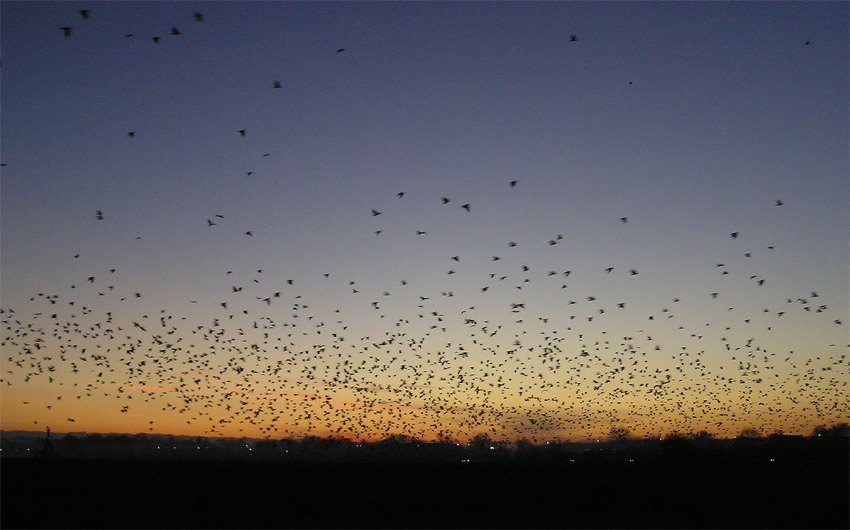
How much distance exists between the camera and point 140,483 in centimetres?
4028

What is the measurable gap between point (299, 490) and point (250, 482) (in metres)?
7.92

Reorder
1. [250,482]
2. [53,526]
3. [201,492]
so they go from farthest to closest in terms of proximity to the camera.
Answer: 1. [250,482]
2. [201,492]
3. [53,526]

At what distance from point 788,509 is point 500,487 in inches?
631

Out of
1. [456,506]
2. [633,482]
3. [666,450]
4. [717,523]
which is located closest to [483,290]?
[456,506]

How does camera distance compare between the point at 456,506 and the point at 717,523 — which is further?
the point at 456,506

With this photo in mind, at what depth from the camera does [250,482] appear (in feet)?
138

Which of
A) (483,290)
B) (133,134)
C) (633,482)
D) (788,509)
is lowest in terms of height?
(633,482)

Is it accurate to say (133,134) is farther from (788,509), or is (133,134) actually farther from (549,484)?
(549,484)

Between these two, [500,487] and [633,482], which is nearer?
[500,487]

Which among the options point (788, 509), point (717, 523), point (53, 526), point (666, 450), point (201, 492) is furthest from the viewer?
point (666, 450)

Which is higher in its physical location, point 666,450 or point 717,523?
point 717,523

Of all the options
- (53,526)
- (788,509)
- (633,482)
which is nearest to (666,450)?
(633,482)

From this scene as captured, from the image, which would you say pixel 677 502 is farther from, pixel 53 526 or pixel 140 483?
pixel 140 483

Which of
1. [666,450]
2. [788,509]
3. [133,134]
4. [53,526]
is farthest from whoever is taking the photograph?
[666,450]
